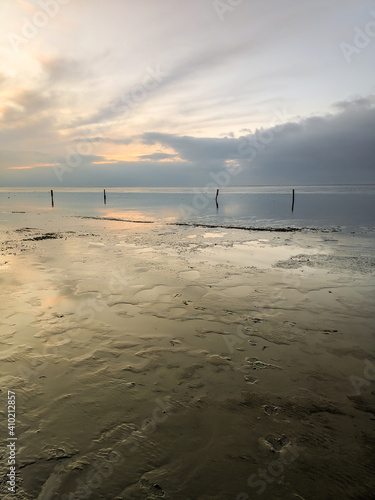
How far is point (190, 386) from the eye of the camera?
4586mm

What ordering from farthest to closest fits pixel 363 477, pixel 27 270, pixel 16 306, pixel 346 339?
pixel 27 270, pixel 16 306, pixel 346 339, pixel 363 477

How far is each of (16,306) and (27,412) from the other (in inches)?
175

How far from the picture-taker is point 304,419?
154 inches

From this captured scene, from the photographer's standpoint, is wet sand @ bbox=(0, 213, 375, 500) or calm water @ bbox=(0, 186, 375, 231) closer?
wet sand @ bbox=(0, 213, 375, 500)

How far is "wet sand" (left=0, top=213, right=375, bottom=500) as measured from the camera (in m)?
3.12

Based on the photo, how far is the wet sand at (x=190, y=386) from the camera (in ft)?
10.3

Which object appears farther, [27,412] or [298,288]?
[298,288]

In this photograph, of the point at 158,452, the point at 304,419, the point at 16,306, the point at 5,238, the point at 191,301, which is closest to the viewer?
the point at 158,452

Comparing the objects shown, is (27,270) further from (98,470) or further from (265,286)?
(98,470)

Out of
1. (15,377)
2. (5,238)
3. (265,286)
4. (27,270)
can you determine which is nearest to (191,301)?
(265,286)

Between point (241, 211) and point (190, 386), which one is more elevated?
point (241, 211)

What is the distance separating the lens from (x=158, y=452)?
3402 millimetres

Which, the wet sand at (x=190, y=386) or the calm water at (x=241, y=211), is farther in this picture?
the calm water at (x=241, y=211)

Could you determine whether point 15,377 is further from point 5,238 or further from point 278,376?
point 5,238
